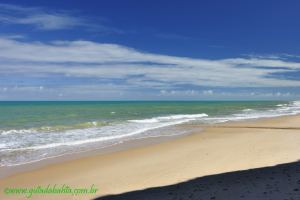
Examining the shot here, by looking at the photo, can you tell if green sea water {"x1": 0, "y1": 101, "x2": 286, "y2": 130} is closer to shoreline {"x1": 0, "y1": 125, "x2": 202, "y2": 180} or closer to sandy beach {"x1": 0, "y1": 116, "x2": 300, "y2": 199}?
shoreline {"x1": 0, "y1": 125, "x2": 202, "y2": 180}

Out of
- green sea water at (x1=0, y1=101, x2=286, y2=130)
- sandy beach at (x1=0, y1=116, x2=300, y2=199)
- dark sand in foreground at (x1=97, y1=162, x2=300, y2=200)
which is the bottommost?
sandy beach at (x1=0, y1=116, x2=300, y2=199)

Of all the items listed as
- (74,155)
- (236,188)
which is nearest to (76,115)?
(74,155)

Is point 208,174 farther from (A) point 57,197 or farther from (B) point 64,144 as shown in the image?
(B) point 64,144

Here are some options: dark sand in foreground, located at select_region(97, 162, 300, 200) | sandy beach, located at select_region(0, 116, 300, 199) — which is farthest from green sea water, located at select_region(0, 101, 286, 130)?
dark sand in foreground, located at select_region(97, 162, 300, 200)

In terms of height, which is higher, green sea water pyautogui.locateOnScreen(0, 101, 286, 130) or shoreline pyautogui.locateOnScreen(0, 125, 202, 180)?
green sea water pyautogui.locateOnScreen(0, 101, 286, 130)

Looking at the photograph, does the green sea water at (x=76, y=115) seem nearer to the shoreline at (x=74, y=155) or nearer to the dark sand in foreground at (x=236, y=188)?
the shoreline at (x=74, y=155)

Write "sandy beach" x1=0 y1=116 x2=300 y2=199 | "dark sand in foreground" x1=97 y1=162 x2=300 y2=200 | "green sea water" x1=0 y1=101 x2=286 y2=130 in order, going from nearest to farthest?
"dark sand in foreground" x1=97 y1=162 x2=300 y2=200, "sandy beach" x1=0 y1=116 x2=300 y2=199, "green sea water" x1=0 y1=101 x2=286 y2=130

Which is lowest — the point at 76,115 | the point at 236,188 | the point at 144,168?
the point at 144,168

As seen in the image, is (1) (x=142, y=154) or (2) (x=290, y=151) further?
(1) (x=142, y=154)

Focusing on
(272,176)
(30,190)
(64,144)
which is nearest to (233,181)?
(272,176)

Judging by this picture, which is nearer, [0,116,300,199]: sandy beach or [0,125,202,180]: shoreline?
[0,116,300,199]: sandy beach

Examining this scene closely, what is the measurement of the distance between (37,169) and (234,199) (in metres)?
6.60

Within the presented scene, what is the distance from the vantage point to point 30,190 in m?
8.20

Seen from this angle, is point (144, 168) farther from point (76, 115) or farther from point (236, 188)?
point (76, 115)
